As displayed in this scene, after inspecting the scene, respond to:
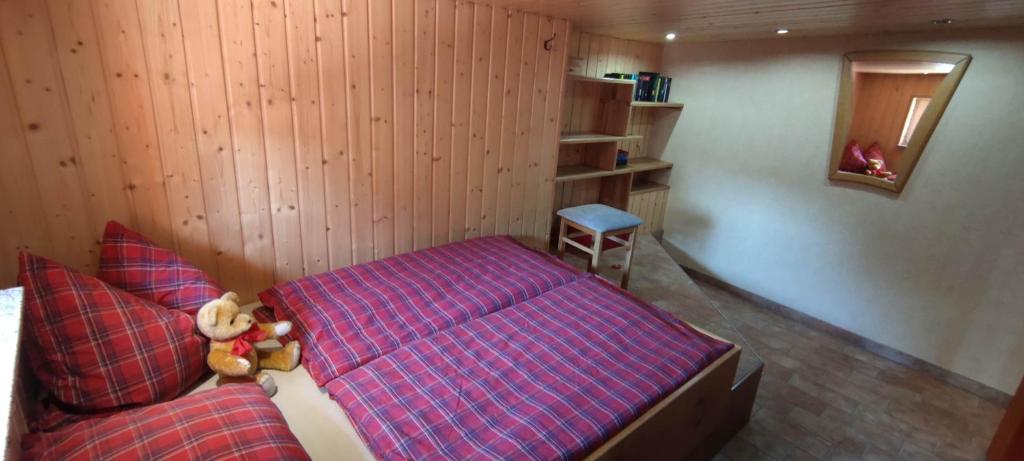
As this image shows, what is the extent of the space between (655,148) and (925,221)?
193 centimetres

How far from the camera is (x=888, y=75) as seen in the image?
8.92ft

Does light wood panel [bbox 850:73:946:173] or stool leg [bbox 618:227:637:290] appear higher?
light wood panel [bbox 850:73:946:173]

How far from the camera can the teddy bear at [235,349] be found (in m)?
1.44

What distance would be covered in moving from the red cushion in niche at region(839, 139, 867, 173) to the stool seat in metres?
1.38

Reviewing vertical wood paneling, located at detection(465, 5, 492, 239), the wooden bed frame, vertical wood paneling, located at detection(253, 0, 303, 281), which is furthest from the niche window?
vertical wood paneling, located at detection(253, 0, 303, 281)

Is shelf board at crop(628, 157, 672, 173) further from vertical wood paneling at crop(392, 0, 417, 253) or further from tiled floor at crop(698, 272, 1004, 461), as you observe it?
vertical wood paneling at crop(392, 0, 417, 253)

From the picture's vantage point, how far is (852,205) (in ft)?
9.68

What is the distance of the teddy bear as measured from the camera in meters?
1.44

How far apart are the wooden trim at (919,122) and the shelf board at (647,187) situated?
124 cm

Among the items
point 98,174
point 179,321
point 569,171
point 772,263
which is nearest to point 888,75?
point 772,263

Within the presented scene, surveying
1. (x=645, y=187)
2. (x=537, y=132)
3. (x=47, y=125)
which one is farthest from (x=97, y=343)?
(x=645, y=187)

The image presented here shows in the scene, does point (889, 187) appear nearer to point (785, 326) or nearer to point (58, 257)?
point (785, 326)

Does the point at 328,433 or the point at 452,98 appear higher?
the point at 452,98

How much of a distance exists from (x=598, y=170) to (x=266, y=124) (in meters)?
2.28
